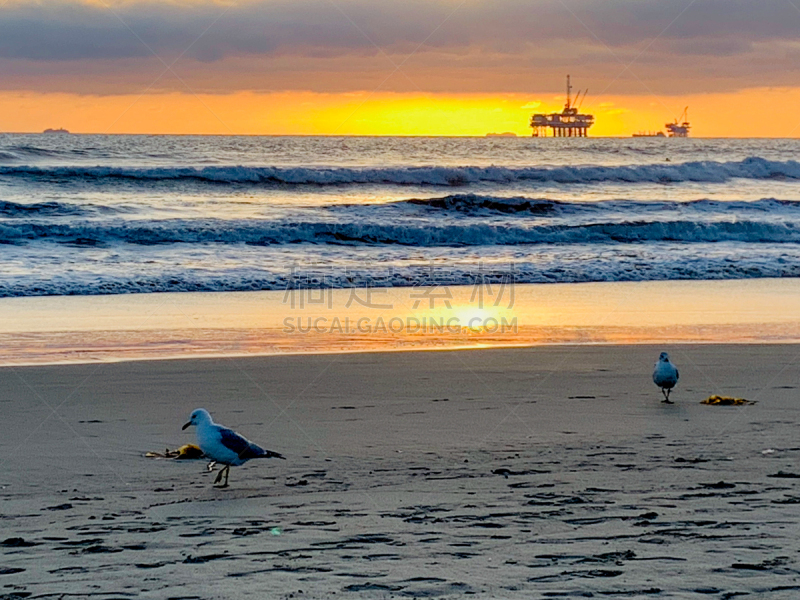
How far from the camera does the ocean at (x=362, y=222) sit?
18266 millimetres

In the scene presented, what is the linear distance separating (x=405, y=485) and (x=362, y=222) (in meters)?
22.0

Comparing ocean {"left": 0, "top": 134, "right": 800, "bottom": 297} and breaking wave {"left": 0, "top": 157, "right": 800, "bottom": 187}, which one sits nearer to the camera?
ocean {"left": 0, "top": 134, "right": 800, "bottom": 297}

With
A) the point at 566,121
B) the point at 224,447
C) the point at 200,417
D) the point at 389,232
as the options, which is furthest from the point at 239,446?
the point at 566,121

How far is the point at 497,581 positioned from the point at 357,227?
22.3 m

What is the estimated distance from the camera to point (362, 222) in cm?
2698

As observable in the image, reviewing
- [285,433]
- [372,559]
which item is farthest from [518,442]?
[372,559]

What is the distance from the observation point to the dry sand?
3.77 metres

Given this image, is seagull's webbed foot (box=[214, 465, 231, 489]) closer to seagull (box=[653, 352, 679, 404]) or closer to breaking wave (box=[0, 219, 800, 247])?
seagull (box=[653, 352, 679, 404])

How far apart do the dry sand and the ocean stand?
8463 mm

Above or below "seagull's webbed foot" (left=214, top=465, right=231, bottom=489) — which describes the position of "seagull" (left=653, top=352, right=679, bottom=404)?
above

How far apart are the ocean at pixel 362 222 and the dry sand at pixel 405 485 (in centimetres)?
846

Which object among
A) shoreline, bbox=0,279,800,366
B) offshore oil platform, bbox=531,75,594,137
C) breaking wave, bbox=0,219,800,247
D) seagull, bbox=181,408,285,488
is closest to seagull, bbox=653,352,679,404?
shoreline, bbox=0,279,800,366

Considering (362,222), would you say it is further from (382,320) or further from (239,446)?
(239,446)

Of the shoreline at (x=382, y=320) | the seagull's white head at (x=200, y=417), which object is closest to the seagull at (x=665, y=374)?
the shoreline at (x=382, y=320)
